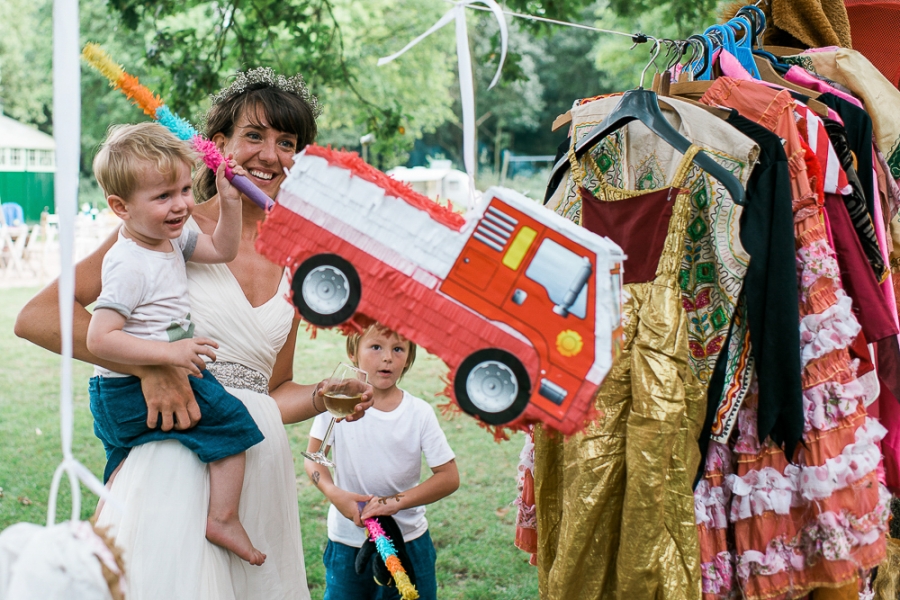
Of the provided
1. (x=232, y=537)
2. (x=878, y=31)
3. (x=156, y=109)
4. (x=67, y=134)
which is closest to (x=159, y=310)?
(x=156, y=109)

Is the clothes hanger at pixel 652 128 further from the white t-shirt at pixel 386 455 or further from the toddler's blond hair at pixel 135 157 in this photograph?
the white t-shirt at pixel 386 455

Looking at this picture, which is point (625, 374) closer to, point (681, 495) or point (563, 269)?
point (681, 495)

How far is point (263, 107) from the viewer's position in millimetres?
2418

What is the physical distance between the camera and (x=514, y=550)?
494 centimetres

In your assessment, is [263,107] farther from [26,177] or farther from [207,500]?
[26,177]

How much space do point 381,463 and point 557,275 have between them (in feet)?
5.63

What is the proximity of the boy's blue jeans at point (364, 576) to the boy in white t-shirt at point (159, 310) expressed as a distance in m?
0.82

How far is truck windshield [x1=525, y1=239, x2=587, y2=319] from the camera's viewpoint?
1560 millimetres

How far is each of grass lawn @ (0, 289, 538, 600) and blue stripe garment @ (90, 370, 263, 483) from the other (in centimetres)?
248

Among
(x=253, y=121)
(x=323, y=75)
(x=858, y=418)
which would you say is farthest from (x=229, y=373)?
(x=323, y=75)

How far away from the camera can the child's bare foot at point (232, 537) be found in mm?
2197

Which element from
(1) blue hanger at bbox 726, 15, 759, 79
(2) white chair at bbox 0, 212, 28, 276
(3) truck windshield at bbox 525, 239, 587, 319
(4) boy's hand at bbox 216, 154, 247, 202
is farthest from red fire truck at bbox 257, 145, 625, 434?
(2) white chair at bbox 0, 212, 28, 276

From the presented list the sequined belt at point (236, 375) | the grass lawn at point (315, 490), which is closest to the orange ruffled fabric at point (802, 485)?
the sequined belt at point (236, 375)

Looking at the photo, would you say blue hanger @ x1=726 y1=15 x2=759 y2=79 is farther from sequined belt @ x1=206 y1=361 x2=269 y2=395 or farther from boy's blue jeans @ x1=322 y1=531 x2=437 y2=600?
boy's blue jeans @ x1=322 y1=531 x2=437 y2=600
